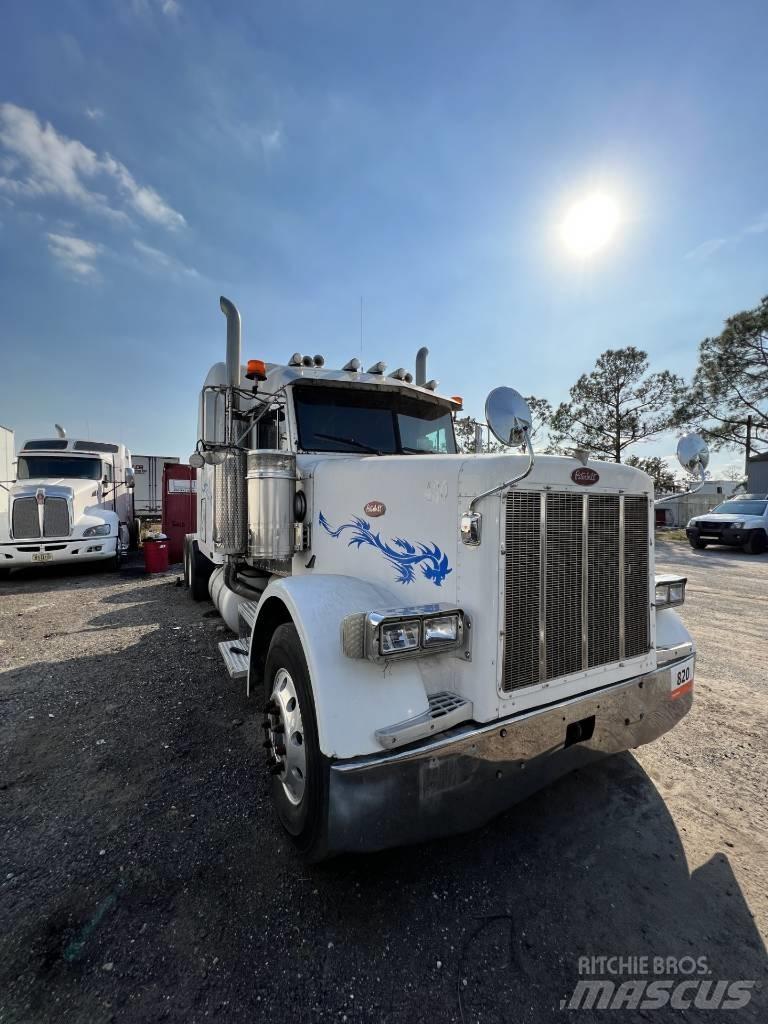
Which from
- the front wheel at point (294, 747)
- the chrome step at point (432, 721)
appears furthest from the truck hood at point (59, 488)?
the chrome step at point (432, 721)

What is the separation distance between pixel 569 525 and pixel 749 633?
5911 millimetres

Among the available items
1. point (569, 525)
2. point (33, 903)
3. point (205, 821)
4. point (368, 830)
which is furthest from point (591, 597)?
point (33, 903)

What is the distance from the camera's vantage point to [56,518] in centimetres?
935

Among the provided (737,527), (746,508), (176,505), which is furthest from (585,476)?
(746,508)

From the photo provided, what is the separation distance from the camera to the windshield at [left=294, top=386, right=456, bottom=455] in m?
3.67

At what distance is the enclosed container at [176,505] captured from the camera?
1185 centimetres

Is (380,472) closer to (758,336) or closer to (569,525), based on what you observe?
(569,525)

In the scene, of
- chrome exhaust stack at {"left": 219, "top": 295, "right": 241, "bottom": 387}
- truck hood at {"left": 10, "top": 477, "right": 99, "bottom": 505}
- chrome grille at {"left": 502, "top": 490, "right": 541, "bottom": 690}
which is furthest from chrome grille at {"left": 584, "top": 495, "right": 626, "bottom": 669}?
truck hood at {"left": 10, "top": 477, "right": 99, "bottom": 505}

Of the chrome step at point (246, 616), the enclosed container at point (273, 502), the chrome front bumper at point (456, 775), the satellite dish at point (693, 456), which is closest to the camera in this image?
the chrome front bumper at point (456, 775)

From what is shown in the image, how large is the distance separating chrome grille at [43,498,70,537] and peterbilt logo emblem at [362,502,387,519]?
9.32 meters

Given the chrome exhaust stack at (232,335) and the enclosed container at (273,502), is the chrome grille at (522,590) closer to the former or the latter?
the enclosed container at (273,502)

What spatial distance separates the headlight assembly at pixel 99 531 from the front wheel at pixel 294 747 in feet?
29.5

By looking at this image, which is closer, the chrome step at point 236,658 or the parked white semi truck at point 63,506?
the chrome step at point 236,658

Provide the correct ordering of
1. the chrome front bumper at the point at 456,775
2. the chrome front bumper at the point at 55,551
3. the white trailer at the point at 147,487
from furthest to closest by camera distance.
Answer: the white trailer at the point at 147,487, the chrome front bumper at the point at 55,551, the chrome front bumper at the point at 456,775
